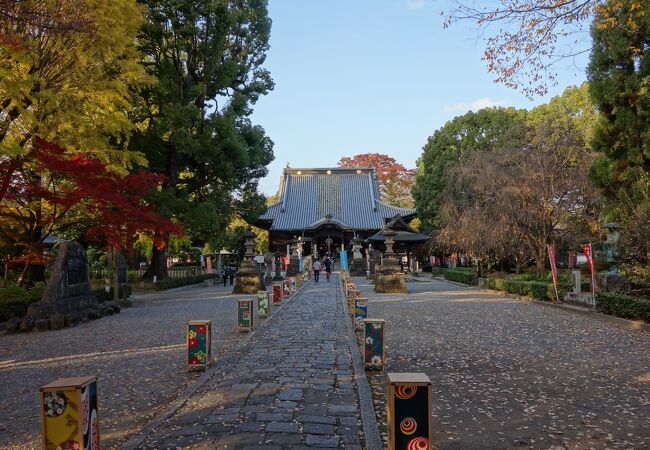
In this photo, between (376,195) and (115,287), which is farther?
(376,195)

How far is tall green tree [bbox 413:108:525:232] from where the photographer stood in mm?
35438

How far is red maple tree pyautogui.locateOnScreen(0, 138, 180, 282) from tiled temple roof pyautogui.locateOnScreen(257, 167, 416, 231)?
84.8 ft

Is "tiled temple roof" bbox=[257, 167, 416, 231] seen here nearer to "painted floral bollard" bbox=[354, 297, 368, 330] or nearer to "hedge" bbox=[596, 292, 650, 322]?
"hedge" bbox=[596, 292, 650, 322]

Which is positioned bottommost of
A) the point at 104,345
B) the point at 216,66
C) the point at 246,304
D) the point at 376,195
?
the point at 104,345

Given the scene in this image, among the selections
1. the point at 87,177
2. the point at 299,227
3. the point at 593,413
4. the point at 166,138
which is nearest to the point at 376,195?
the point at 299,227

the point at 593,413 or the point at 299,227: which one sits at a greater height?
the point at 299,227

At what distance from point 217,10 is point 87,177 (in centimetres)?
1130

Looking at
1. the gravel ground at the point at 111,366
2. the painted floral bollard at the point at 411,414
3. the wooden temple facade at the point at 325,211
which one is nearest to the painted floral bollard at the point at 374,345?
the gravel ground at the point at 111,366

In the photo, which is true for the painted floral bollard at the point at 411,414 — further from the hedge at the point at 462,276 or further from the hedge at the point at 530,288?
the hedge at the point at 462,276

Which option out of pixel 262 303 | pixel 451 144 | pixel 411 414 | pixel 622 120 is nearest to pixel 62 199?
pixel 262 303

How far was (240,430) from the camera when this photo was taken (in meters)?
4.48

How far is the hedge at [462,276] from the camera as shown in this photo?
26.2 metres

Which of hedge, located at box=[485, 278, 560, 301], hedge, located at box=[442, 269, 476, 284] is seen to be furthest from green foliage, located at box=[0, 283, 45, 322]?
hedge, located at box=[442, 269, 476, 284]

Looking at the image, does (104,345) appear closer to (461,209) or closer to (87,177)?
(87,177)
